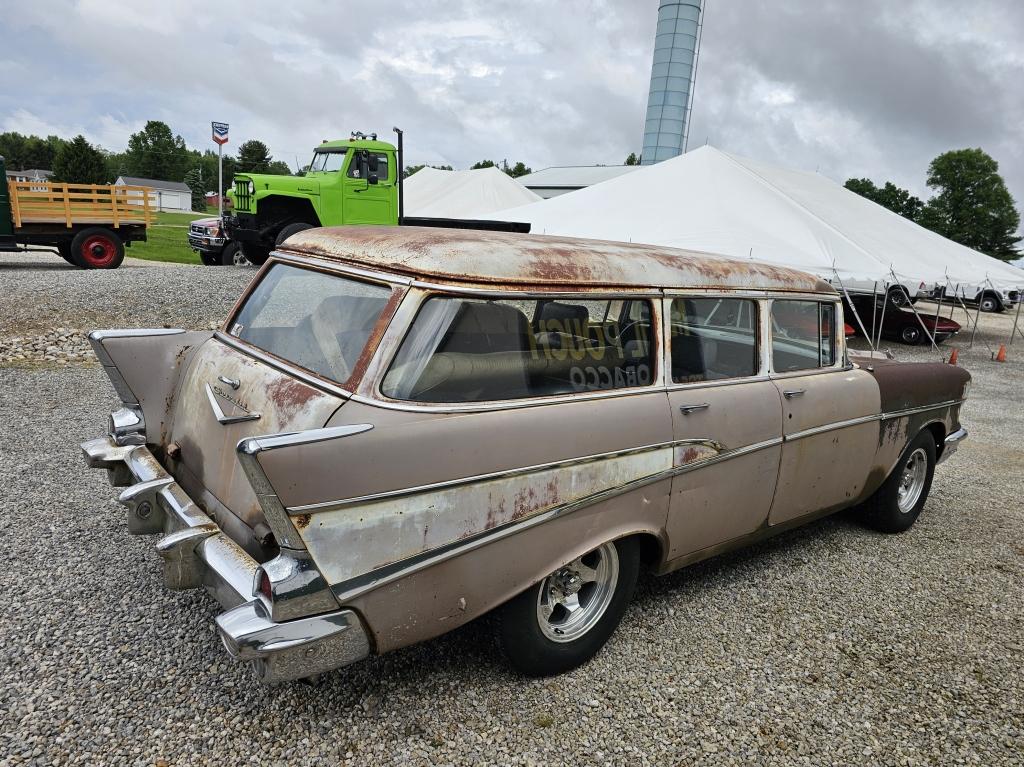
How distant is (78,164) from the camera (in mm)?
48156

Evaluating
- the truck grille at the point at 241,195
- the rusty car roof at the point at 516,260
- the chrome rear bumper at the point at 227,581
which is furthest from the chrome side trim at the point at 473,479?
the truck grille at the point at 241,195

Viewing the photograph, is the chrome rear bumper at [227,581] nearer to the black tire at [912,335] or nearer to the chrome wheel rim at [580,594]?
the chrome wheel rim at [580,594]

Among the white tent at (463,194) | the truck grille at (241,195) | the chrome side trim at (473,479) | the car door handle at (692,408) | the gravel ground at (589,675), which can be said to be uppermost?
the white tent at (463,194)

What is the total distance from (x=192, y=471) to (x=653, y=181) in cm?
1502

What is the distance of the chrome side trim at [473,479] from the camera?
1944mm

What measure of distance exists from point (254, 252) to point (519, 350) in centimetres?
1416

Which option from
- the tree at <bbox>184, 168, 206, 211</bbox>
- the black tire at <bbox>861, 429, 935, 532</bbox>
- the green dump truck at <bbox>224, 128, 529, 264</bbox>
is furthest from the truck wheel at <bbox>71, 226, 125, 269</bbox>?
the tree at <bbox>184, 168, 206, 211</bbox>

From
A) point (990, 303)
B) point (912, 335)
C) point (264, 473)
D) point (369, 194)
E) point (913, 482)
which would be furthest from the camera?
point (990, 303)

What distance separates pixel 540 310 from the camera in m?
2.60

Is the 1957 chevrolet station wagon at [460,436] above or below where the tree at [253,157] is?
below

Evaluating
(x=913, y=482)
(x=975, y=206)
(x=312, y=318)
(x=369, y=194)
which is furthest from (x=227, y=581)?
(x=975, y=206)

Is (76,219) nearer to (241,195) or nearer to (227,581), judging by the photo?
(241,195)

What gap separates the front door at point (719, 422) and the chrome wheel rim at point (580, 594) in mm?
342

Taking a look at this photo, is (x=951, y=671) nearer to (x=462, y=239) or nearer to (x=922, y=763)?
(x=922, y=763)
